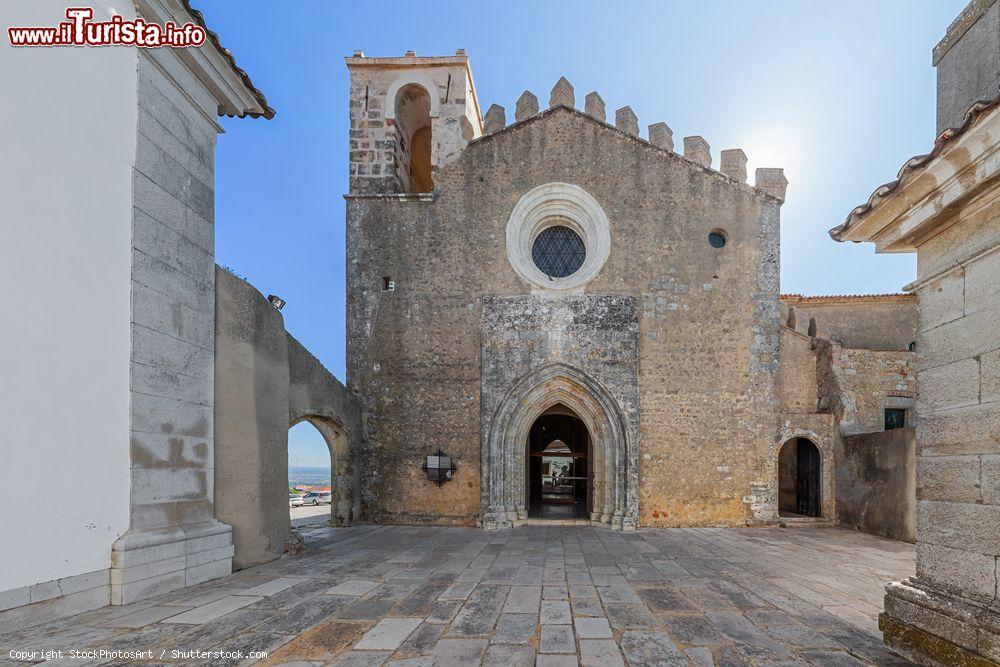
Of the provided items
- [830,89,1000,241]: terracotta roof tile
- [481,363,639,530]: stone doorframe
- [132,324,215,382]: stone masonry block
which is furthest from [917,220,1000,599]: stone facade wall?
[132,324,215,382]: stone masonry block

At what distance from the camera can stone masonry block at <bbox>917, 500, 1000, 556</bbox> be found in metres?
2.86

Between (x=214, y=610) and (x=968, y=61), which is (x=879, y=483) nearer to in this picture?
(x=968, y=61)

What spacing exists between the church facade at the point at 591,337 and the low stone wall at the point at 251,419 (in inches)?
122

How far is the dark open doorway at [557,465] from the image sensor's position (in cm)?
1197

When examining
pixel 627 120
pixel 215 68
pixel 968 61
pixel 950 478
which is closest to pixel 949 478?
pixel 950 478

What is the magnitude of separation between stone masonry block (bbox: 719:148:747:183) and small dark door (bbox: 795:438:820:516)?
20.3 feet

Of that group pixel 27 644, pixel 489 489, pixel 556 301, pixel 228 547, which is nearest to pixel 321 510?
pixel 489 489

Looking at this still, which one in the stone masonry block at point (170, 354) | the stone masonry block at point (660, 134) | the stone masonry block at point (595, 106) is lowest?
the stone masonry block at point (170, 354)

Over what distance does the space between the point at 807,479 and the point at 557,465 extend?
8.87 m

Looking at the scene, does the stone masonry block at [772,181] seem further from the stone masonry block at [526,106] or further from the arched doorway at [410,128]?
the arched doorway at [410,128]

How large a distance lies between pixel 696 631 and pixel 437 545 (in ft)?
15.3

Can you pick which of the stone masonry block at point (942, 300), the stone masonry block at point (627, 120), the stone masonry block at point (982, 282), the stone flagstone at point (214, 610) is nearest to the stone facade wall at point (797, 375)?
the stone masonry block at point (627, 120)

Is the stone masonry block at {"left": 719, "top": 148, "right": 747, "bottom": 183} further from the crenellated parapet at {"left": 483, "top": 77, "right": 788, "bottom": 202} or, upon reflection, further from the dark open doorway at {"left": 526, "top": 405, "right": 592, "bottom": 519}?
the dark open doorway at {"left": 526, "top": 405, "right": 592, "bottom": 519}

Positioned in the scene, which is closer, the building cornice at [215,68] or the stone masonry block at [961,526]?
the stone masonry block at [961,526]
